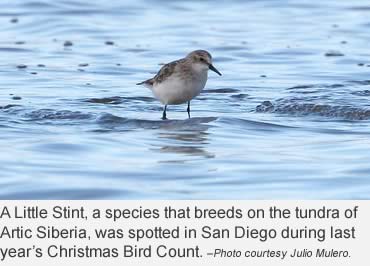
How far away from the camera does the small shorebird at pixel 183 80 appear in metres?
12.1

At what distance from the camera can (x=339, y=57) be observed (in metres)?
16.7

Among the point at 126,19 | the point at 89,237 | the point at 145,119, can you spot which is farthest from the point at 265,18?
the point at 89,237

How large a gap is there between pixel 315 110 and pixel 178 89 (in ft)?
4.83

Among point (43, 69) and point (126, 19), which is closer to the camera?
point (43, 69)

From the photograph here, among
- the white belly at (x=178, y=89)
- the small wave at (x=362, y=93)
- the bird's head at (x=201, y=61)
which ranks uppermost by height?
the bird's head at (x=201, y=61)

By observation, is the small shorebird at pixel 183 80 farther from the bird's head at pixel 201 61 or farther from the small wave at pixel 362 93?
the small wave at pixel 362 93

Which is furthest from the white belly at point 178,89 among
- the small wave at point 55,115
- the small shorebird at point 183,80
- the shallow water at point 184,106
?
the small wave at point 55,115

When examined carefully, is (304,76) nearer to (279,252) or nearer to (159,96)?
(159,96)

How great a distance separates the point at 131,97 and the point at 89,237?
5868 mm

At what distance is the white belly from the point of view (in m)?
12.1

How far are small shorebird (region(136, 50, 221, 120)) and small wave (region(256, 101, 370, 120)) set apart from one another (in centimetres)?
77

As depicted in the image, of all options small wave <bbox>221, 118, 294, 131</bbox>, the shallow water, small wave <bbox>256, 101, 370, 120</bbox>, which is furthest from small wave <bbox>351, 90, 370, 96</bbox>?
small wave <bbox>221, 118, 294, 131</bbox>

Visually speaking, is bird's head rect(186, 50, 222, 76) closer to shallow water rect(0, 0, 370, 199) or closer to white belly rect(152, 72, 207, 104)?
white belly rect(152, 72, 207, 104)

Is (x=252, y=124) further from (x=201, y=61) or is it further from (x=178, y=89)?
(x=201, y=61)
